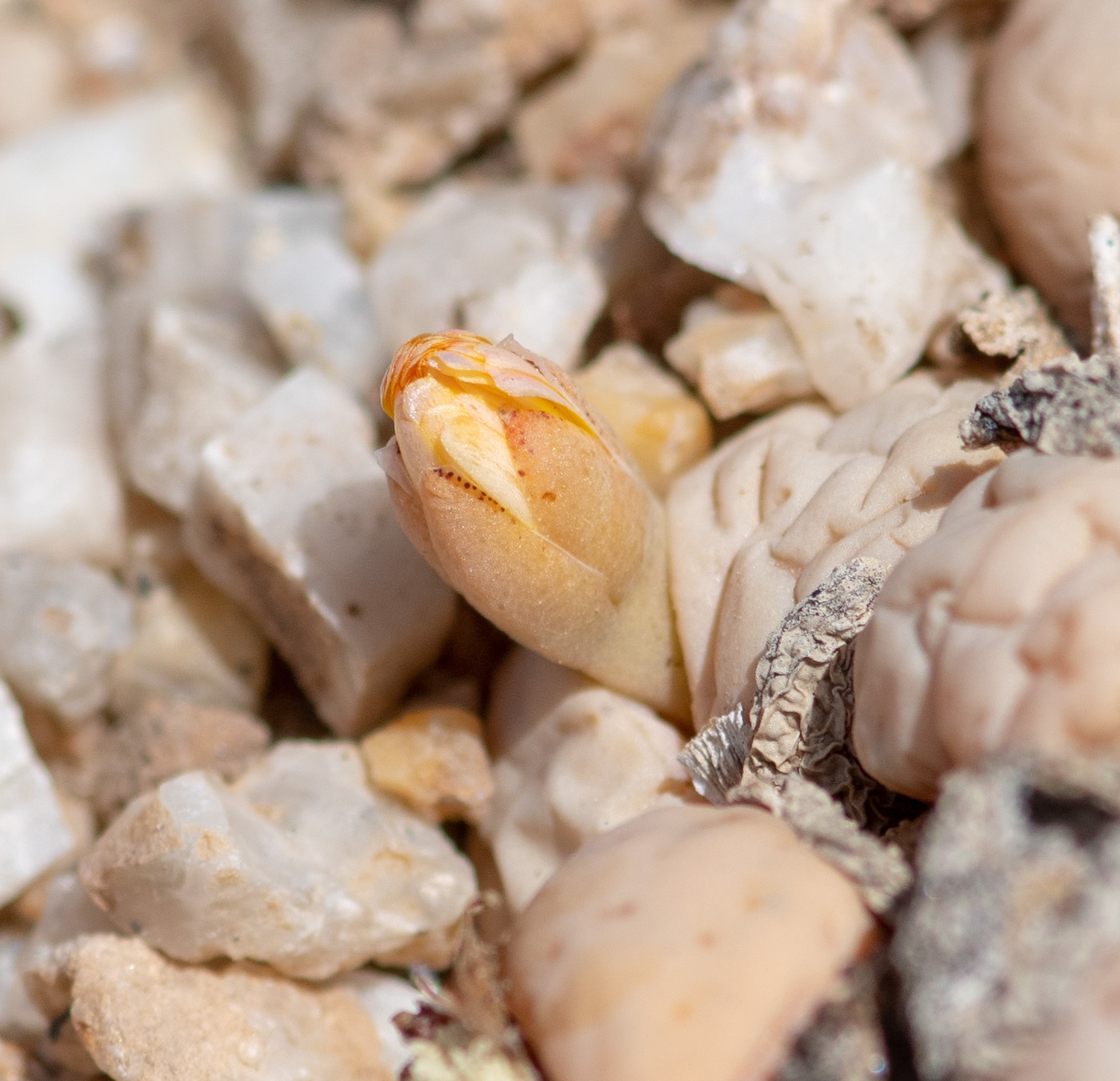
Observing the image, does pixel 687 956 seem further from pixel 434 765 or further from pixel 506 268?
pixel 506 268

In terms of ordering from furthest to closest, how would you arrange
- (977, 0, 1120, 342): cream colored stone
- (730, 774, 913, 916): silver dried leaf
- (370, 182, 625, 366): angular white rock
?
(370, 182, 625, 366): angular white rock < (977, 0, 1120, 342): cream colored stone < (730, 774, 913, 916): silver dried leaf

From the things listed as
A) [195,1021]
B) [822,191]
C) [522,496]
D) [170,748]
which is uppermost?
[822,191]

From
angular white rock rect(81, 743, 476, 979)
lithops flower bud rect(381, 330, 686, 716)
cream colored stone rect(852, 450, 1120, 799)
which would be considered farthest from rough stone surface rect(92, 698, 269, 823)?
cream colored stone rect(852, 450, 1120, 799)

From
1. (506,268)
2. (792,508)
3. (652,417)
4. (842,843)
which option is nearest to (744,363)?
(652,417)

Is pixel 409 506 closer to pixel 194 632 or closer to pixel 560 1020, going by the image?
pixel 560 1020

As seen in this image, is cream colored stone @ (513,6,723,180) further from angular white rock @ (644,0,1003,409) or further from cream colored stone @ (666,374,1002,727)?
cream colored stone @ (666,374,1002,727)

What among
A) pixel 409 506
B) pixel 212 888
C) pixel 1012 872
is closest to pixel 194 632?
pixel 212 888
